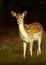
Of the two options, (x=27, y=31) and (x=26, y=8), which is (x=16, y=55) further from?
(x=26, y=8)

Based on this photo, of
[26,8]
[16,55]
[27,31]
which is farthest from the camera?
[26,8]

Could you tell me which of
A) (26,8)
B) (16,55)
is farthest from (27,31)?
(26,8)

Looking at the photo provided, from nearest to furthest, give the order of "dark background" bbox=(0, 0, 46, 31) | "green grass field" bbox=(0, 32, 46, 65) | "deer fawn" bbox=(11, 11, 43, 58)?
"green grass field" bbox=(0, 32, 46, 65), "deer fawn" bbox=(11, 11, 43, 58), "dark background" bbox=(0, 0, 46, 31)

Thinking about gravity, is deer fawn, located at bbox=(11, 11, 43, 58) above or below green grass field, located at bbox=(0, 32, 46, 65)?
above

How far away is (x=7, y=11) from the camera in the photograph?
59.9 ft

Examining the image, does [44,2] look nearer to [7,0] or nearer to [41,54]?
[7,0]

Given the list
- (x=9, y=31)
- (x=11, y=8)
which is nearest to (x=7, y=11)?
(x=11, y=8)

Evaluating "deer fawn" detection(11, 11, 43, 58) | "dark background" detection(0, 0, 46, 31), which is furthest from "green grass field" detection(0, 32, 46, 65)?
"dark background" detection(0, 0, 46, 31)

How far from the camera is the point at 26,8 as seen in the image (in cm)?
1870

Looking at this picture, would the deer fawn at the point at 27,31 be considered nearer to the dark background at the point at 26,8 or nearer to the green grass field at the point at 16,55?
the green grass field at the point at 16,55

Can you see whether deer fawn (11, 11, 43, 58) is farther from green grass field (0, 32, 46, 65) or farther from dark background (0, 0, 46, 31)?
dark background (0, 0, 46, 31)

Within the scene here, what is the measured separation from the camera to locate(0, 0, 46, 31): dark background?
16.7 metres

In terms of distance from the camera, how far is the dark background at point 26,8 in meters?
16.7

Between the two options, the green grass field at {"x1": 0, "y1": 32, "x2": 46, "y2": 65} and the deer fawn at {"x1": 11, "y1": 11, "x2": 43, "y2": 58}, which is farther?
the deer fawn at {"x1": 11, "y1": 11, "x2": 43, "y2": 58}
